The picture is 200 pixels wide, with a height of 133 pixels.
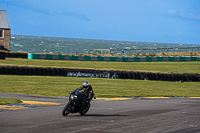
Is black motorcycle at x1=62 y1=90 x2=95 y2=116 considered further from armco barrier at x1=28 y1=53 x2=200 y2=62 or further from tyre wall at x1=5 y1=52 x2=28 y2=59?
tyre wall at x1=5 y1=52 x2=28 y2=59

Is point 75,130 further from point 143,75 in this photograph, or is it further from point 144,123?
point 143,75

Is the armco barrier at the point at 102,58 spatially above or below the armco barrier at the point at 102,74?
above

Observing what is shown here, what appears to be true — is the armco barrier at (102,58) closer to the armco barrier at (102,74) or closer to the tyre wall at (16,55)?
the tyre wall at (16,55)

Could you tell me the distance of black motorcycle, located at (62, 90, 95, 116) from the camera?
11562 millimetres

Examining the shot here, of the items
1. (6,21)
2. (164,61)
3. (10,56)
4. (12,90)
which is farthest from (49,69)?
(6,21)

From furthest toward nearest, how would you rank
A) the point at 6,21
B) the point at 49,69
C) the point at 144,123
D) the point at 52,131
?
the point at 6,21, the point at 49,69, the point at 144,123, the point at 52,131

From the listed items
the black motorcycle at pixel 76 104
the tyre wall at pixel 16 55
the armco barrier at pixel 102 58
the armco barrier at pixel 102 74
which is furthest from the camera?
the tyre wall at pixel 16 55

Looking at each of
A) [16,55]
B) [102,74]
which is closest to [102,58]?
[16,55]

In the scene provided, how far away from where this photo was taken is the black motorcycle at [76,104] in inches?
455

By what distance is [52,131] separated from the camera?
8594 mm

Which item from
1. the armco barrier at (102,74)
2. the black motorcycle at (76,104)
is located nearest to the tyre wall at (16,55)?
the armco barrier at (102,74)

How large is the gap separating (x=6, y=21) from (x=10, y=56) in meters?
16.2

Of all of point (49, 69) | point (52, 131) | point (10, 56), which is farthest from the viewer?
point (10, 56)

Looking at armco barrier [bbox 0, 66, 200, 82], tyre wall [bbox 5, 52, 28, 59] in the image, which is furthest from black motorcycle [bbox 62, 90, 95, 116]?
tyre wall [bbox 5, 52, 28, 59]
